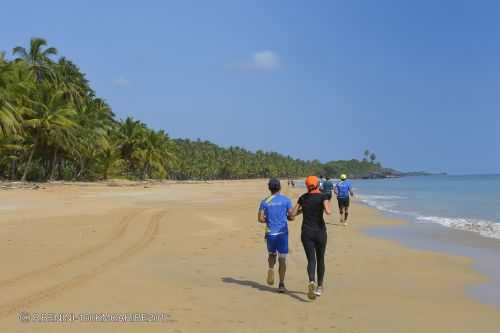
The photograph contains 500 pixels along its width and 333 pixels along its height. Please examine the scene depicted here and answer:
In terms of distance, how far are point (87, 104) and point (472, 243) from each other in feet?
166

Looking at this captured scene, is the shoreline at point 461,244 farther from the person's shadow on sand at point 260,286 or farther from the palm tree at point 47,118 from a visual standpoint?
the palm tree at point 47,118

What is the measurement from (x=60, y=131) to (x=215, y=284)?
38.6 meters

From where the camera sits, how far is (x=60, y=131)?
4253cm

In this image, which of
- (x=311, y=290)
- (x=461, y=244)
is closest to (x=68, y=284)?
(x=311, y=290)

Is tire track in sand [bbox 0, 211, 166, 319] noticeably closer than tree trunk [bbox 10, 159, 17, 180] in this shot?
Yes

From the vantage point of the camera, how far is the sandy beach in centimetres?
564

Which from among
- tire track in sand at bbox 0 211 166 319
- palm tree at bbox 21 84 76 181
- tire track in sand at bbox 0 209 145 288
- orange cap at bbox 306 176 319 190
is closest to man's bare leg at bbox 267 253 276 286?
orange cap at bbox 306 176 319 190

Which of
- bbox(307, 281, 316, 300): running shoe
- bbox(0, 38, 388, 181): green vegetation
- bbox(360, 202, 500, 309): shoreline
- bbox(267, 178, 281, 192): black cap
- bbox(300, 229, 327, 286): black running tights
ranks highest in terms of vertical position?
bbox(0, 38, 388, 181): green vegetation

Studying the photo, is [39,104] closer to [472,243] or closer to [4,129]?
[4,129]

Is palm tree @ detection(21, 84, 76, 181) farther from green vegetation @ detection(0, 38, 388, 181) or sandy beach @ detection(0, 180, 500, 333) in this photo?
sandy beach @ detection(0, 180, 500, 333)

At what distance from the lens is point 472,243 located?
43.8ft

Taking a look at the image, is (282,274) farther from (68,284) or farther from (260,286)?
(68,284)

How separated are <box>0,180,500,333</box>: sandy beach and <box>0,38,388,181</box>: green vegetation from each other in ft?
43.8

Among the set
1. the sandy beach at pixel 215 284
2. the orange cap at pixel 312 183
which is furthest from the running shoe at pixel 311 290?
the orange cap at pixel 312 183
